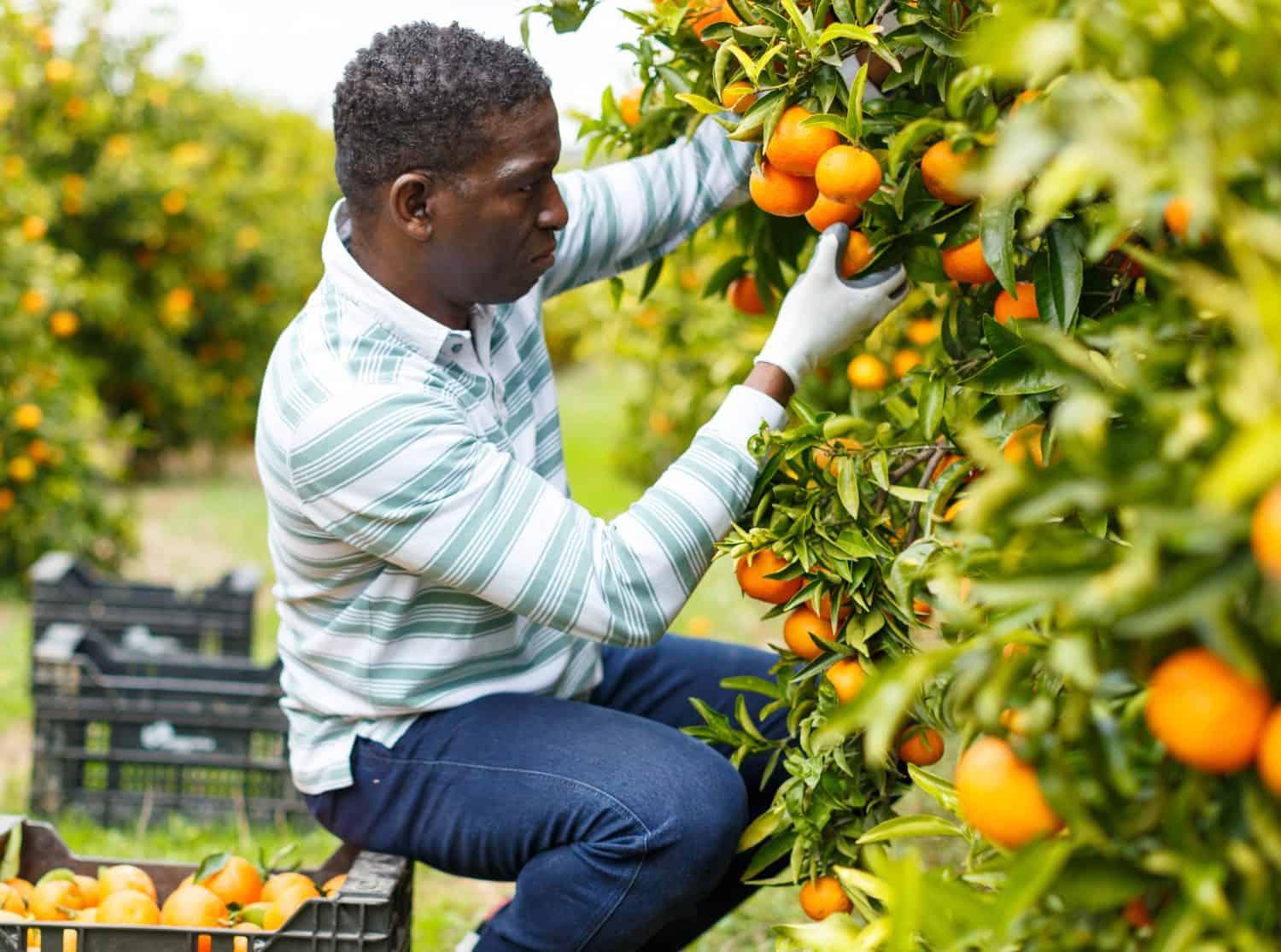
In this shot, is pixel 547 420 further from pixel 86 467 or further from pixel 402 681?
pixel 86 467

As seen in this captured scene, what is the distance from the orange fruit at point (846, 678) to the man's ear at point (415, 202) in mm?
747

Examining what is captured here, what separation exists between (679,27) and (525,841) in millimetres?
1072

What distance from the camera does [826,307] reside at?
167 centimetres

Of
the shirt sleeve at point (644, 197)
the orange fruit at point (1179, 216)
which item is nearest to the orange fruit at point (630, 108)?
the shirt sleeve at point (644, 197)

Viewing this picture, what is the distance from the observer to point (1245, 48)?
0.82 m

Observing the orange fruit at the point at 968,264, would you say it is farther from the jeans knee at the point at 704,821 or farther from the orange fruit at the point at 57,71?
the orange fruit at the point at 57,71

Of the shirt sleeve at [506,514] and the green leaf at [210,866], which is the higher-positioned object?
the shirt sleeve at [506,514]

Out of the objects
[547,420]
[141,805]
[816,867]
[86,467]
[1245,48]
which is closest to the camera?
[1245,48]

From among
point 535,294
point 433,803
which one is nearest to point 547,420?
point 535,294

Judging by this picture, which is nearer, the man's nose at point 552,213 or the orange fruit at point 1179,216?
the orange fruit at point 1179,216

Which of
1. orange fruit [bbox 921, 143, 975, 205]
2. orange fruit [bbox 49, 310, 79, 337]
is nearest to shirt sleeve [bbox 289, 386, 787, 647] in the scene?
orange fruit [bbox 921, 143, 975, 205]

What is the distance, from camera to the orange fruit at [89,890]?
1.90 metres

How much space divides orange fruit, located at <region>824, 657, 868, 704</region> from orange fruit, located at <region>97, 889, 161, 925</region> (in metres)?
0.95

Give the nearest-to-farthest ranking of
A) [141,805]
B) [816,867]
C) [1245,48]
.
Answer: [1245,48] → [816,867] → [141,805]
